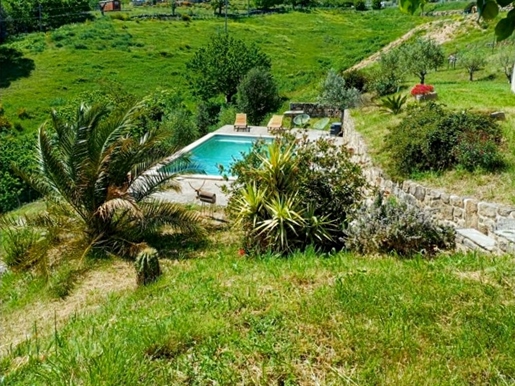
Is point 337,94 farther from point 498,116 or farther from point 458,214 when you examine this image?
point 458,214

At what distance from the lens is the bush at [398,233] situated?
590 cm

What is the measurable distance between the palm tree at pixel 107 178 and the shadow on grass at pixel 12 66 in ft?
97.4

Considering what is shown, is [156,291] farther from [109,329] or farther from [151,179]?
[151,179]

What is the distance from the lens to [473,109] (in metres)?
11.1

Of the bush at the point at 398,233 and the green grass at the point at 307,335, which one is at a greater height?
the green grass at the point at 307,335

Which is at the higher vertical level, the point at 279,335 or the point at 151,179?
the point at 279,335

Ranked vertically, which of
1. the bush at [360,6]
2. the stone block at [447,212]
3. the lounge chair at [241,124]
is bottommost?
the lounge chair at [241,124]

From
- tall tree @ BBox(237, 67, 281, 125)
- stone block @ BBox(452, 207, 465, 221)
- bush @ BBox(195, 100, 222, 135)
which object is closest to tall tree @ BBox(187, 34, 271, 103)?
tall tree @ BBox(237, 67, 281, 125)

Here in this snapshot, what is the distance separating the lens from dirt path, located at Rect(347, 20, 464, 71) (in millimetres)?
38281

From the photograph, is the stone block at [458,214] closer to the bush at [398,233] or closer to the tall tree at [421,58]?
the bush at [398,233]

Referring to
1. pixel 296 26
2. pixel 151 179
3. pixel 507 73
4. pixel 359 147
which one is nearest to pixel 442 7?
pixel 296 26

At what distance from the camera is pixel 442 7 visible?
177 ft

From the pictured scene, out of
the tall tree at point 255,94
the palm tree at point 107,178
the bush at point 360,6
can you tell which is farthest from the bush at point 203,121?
the bush at point 360,6

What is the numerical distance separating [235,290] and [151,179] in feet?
18.4
